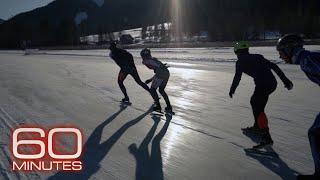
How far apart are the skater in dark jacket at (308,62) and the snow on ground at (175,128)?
55 centimetres

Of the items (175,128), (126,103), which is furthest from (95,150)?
(126,103)

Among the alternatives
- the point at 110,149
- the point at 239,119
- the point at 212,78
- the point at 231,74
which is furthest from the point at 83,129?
the point at 231,74

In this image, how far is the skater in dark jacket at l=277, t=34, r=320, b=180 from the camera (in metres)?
4.27

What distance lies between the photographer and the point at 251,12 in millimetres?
66938

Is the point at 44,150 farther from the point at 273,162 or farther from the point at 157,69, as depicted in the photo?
the point at 157,69

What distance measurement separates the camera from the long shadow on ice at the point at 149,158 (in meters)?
5.19

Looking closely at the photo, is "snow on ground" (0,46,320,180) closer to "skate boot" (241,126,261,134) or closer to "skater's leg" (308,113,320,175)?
"skate boot" (241,126,261,134)

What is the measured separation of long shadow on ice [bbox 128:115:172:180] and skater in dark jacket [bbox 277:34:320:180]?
155 cm

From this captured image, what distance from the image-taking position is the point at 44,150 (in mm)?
6215

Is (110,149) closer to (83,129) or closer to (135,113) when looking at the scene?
(83,129)

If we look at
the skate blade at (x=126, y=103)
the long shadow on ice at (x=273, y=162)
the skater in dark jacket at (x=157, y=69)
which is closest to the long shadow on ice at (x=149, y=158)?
A: the long shadow on ice at (x=273, y=162)

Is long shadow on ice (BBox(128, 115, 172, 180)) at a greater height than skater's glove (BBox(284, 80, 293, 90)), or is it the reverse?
skater's glove (BBox(284, 80, 293, 90))

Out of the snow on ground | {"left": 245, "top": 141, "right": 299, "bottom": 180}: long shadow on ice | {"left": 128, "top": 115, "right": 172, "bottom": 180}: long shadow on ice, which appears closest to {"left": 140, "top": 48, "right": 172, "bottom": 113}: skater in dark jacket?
the snow on ground

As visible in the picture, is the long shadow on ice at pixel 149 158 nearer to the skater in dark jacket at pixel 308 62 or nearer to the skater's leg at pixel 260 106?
the skater's leg at pixel 260 106
